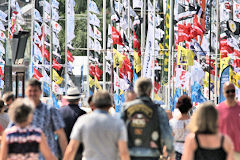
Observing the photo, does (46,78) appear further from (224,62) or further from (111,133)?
(111,133)

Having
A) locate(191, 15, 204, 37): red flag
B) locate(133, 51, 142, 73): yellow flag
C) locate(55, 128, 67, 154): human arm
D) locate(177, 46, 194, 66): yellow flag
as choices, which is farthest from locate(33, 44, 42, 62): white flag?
locate(55, 128, 67, 154): human arm

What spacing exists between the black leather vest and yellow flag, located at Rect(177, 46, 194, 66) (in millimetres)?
14735

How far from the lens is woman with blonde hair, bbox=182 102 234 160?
579 cm

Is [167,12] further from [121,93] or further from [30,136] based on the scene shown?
[30,136]

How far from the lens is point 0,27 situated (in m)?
28.3

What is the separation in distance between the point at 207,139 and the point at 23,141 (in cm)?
174

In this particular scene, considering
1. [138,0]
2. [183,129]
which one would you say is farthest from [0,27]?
[183,129]

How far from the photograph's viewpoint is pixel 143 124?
6570 millimetres

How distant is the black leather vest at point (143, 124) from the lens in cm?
657

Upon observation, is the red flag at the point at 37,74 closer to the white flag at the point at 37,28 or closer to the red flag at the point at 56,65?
the red flag at the point at 56,65

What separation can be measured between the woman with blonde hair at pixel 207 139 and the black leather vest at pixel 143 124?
765mm

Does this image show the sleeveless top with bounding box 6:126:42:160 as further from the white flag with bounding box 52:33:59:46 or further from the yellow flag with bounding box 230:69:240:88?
the white flag with bounding box 52:33:59:46

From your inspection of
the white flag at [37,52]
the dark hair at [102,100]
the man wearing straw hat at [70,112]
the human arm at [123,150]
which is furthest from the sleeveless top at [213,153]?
the white flag at [37,52]

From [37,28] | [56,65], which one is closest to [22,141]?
[56,65]
